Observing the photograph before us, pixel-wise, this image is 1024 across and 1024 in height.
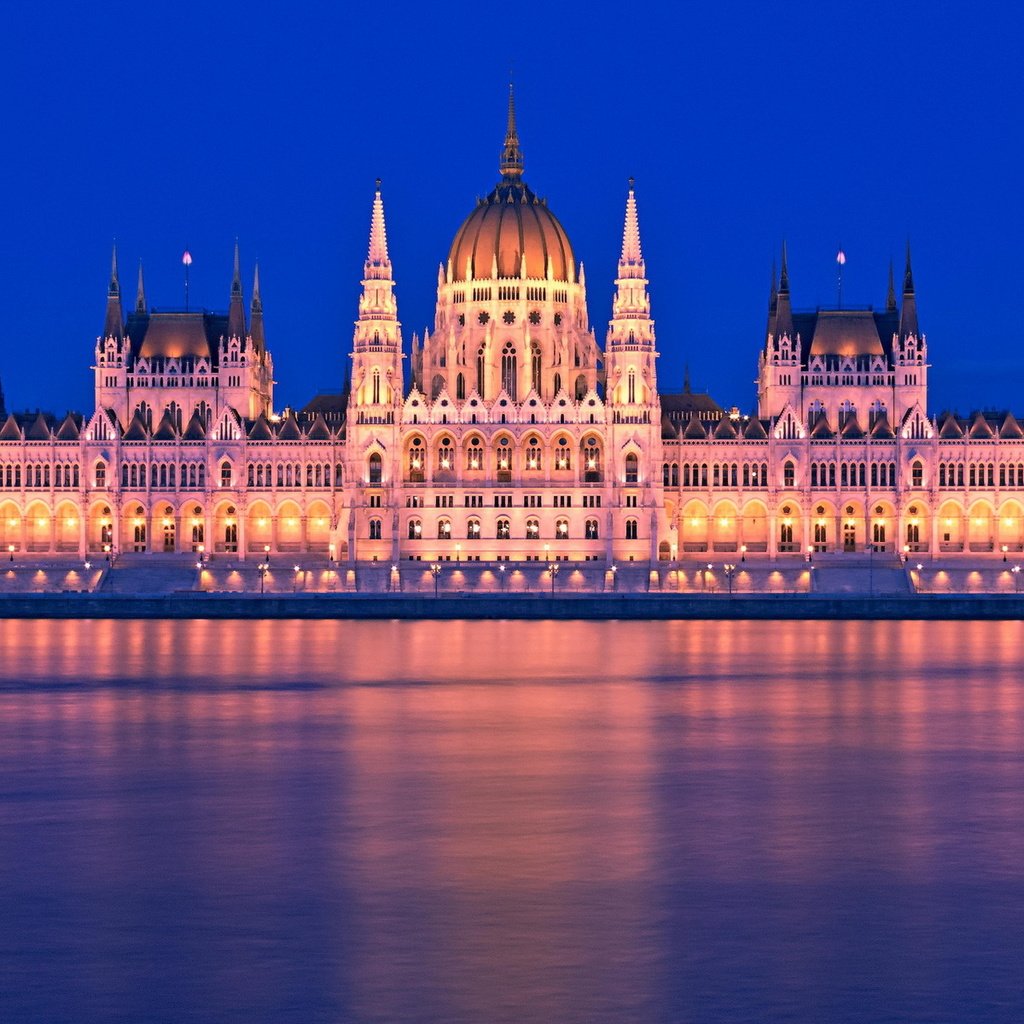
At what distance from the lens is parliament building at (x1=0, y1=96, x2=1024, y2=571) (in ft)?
424

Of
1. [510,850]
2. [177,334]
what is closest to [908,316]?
[177,334]

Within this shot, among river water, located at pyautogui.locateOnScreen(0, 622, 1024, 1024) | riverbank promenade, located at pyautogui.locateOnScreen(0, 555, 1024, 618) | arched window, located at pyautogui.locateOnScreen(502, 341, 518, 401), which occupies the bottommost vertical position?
river water, located at pyautogui.locateOnScreen(0, 622, 1024, 1024)

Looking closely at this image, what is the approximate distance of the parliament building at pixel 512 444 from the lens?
12912cm

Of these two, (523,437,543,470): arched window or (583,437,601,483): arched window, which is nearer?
(583,437,601,483): arched window

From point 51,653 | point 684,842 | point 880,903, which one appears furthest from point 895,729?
point 51,653

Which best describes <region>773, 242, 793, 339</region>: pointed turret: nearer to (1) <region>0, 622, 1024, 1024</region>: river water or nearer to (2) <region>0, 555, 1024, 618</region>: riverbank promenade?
(2) <region>0, 555, 1024, 618</region>: riverbank promenade

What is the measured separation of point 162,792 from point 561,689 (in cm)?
2254

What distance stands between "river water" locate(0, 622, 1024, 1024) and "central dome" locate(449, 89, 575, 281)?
82190 mm

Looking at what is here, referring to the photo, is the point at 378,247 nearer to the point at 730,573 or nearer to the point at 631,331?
the point at 631,331

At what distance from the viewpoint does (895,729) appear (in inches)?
1879

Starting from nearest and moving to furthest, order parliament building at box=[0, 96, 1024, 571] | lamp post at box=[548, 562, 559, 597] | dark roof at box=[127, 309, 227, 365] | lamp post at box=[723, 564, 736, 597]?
lamp post at box=[723, 564, 736, 597]
lamp post at box=[548, 562, 559, 597]
parliament building at box=[0, 96, 1024, 571]
dark roof at box=[127, 309, 227, 365]

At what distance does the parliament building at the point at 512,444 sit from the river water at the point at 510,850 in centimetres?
6874

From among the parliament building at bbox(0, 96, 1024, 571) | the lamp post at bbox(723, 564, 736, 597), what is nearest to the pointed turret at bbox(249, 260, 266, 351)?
the parliament building at bbox(0, 96, 1024, 571)

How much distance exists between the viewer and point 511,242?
139750mm
